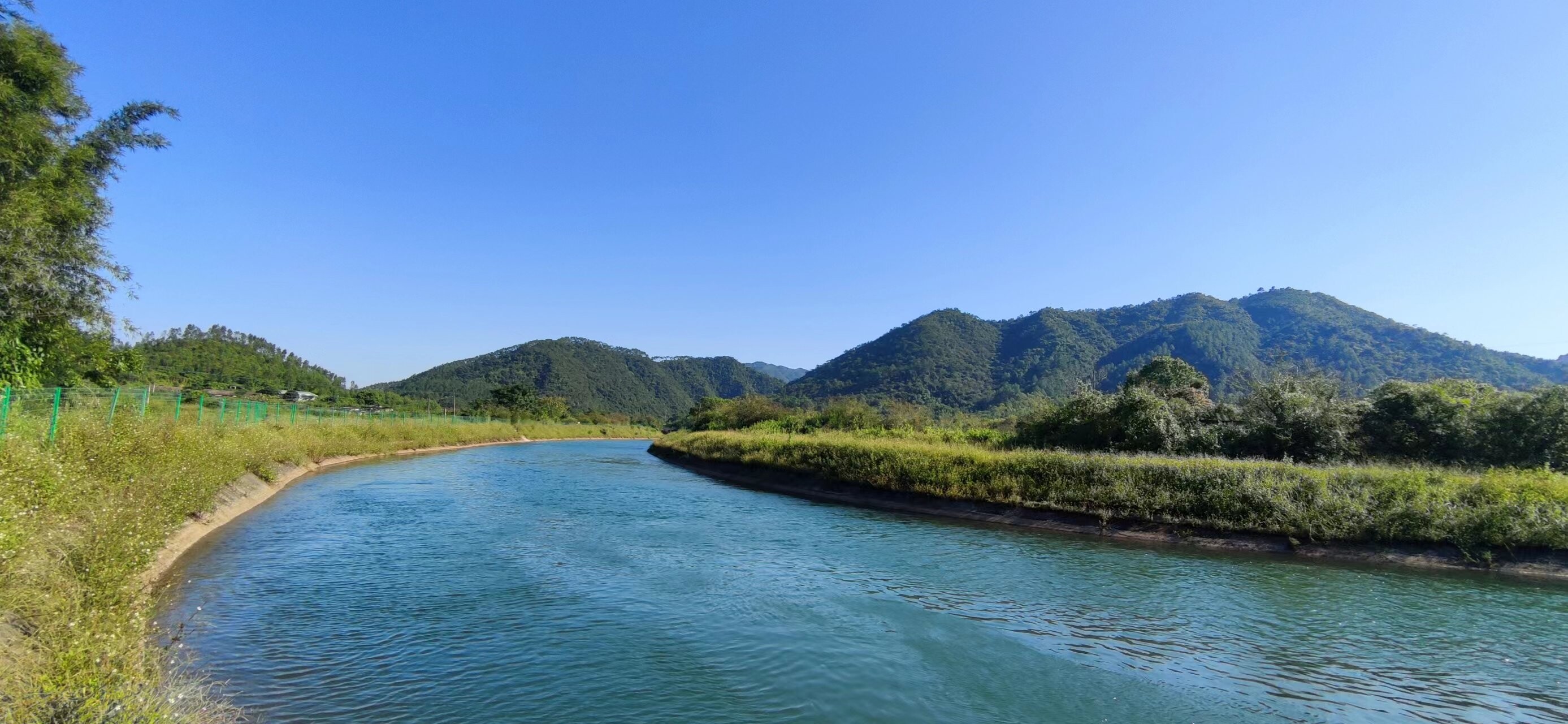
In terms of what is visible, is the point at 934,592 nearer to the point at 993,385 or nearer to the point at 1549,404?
the point at 1549,404

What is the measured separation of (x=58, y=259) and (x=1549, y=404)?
3893 cm

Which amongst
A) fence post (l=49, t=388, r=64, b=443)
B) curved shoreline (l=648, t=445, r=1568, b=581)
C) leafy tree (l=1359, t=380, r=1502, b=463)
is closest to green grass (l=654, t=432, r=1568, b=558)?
curved shoreline (l=648, t=445, r=1568, b=581)

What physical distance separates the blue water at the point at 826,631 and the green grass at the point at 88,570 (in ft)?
4.82

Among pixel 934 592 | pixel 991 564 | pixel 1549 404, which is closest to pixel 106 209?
pixel 934 592

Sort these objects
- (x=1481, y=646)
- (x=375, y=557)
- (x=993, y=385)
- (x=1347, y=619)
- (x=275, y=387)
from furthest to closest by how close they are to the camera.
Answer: (x=993, y=385), (x=275, y=387), (x=375, y=557), (x=1347, y=619), (x=1481, y=646)

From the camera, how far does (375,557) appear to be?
13586 mm

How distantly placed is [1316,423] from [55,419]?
33752mm

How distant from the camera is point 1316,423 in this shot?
22891 millimetres

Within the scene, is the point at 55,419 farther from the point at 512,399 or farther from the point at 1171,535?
the point at 512,399

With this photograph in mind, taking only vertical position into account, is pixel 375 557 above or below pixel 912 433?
below

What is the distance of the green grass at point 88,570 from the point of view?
4391mm

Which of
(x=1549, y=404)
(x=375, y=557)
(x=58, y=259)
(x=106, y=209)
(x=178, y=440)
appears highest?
(x=106, y=209)

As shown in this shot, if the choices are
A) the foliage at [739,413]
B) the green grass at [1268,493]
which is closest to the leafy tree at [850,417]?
the foliage at [739,413]

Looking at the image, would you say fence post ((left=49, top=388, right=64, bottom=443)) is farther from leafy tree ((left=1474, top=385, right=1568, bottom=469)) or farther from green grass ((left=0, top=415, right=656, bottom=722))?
leafy tree ((left=1474, top=385, right=1568, bottom=469))
